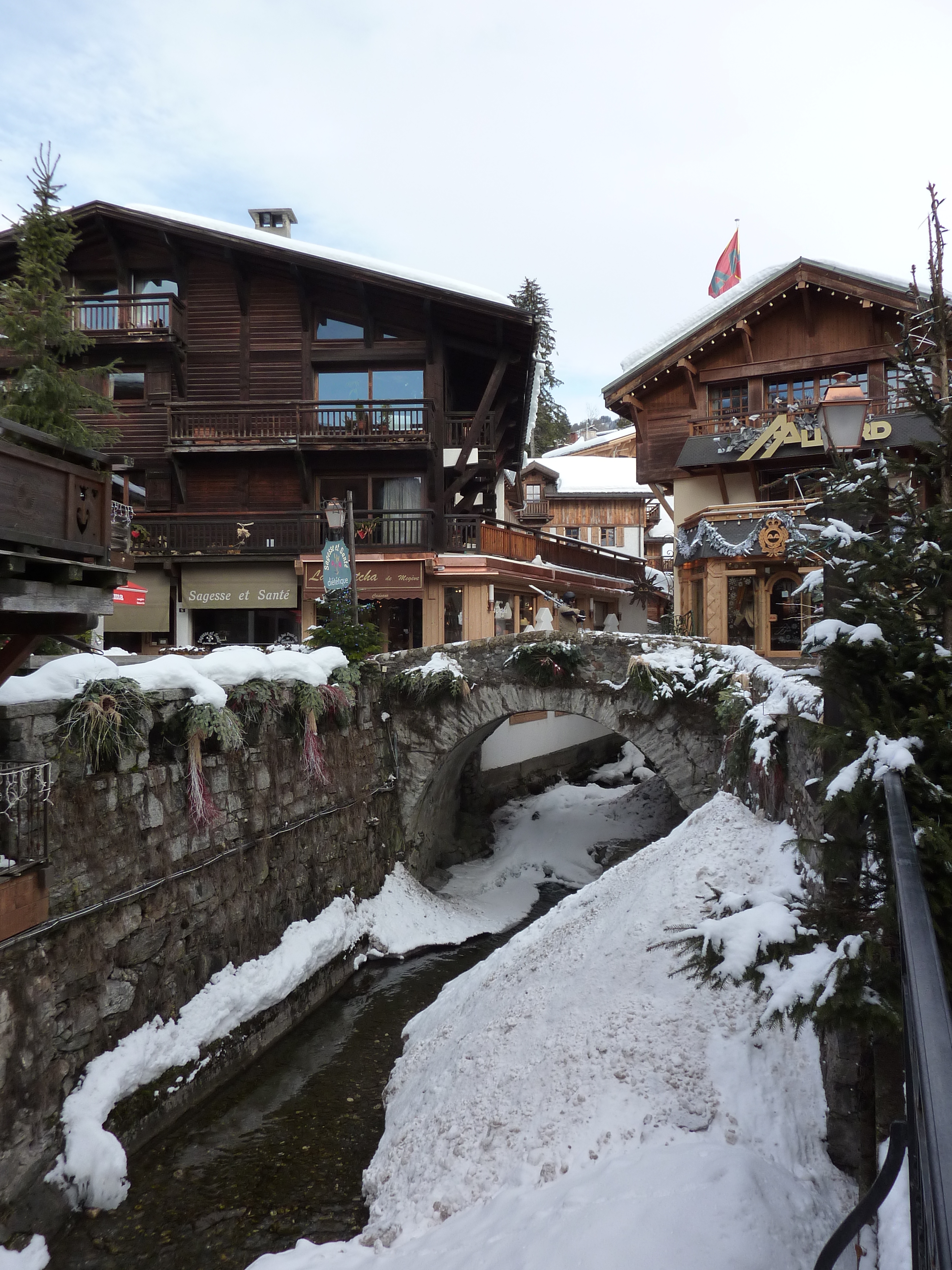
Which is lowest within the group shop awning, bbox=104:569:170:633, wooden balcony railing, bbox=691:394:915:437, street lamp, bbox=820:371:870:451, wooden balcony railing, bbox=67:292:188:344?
shop awning, bbox=104:569:170:633

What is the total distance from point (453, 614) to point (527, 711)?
22.3 feet

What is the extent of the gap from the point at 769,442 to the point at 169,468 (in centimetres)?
1413

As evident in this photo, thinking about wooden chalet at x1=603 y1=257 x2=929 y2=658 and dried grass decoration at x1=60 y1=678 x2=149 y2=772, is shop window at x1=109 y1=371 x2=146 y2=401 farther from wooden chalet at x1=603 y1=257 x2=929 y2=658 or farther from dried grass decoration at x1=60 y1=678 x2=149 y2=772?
dried grass decoration at x1=60 y1=678 x2=149 y2=772

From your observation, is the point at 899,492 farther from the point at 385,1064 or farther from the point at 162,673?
the point at 385,1064

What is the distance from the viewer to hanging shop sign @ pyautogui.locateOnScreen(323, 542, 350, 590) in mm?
14367

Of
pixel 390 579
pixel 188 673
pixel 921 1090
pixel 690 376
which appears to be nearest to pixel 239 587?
pixel 390 579

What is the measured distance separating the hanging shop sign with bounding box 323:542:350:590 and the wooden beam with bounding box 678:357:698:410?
402 inches

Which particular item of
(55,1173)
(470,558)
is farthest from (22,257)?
(55,1173)

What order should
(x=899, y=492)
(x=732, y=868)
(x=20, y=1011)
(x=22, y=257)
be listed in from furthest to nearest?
(x=22, y=257) < (x=732, y=868) < (x=20, y=1011) < (x=899, y=492)

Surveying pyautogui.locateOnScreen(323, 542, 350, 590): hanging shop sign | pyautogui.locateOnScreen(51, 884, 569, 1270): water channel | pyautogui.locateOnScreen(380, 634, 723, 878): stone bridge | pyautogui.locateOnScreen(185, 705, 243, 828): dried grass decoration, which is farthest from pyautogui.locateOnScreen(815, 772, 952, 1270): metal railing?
pyautogui.locateOnScreen(323, 542, 350, 590): hanging shop sign

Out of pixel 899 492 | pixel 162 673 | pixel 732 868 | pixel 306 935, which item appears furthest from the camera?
pixel 306 935

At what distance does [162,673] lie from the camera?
29.9 ft

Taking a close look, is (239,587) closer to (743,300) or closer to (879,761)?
(743,300)

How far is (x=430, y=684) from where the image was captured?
1409cm
